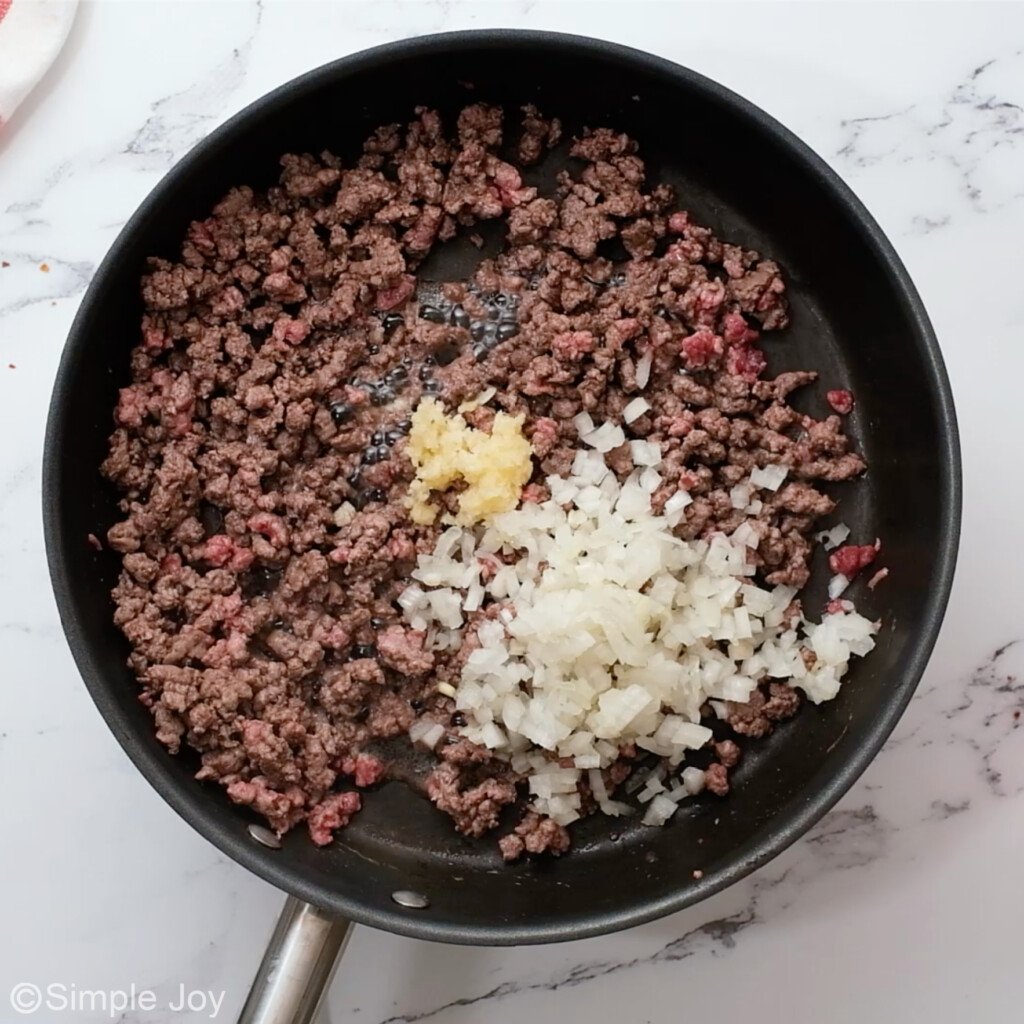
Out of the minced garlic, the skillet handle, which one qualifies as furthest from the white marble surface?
the minced garlic

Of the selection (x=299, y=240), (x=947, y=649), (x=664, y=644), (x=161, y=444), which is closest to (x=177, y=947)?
(x=161, y=444)

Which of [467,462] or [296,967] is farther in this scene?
[467,462]

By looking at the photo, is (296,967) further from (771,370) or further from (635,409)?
(771,370)

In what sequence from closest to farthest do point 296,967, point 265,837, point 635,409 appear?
1. point 296,967
2. point 265,837
3. point 635,409

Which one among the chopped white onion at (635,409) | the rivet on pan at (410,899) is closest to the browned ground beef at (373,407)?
the chopped white onion at (635,409)

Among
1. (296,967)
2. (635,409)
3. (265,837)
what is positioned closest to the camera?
(296,967)

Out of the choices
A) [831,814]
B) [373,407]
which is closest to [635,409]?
[373,407]

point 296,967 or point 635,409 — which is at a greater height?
point 635,409
